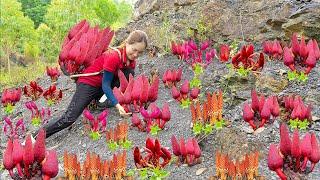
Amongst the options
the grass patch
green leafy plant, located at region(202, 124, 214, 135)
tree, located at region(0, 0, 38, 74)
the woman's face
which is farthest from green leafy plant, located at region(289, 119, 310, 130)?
tree, located at region(0, 0, 38, 74)

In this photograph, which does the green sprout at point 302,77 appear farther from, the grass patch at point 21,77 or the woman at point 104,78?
the grass patch at point 21,77

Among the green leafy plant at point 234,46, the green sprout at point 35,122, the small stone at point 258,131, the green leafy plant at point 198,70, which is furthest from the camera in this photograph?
the green leafy plant at point 234,46

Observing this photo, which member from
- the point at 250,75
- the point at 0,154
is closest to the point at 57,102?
the point at 0,154

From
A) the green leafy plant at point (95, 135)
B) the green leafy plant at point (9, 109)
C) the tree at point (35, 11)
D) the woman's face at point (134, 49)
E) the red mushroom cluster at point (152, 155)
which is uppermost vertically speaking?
the woman's face at point (134, 49)

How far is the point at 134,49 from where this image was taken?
234 inches

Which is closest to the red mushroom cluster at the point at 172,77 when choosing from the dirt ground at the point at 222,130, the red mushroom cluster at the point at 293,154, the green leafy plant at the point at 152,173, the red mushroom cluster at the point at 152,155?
the dirt ground at the point at 222,130

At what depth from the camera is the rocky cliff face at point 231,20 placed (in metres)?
7.80

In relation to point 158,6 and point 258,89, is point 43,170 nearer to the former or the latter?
point 258,89

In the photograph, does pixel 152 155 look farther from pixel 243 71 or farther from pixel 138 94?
pixel 243 71

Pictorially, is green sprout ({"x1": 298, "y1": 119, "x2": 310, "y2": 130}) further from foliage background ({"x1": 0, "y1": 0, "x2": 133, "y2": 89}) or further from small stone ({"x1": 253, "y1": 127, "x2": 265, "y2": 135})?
foliage background ({"x1": 0, "y1": 0, "x2": 133, "y2": 89})

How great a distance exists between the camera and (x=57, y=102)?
8.32 m

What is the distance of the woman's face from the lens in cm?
585

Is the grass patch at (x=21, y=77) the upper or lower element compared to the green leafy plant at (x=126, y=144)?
lower

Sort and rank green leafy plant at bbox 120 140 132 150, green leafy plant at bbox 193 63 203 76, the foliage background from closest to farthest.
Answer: green leafy plant at bbox 120 140 132 150 < green leafy plant at bbox 193 63 203 76 < the foliage background
